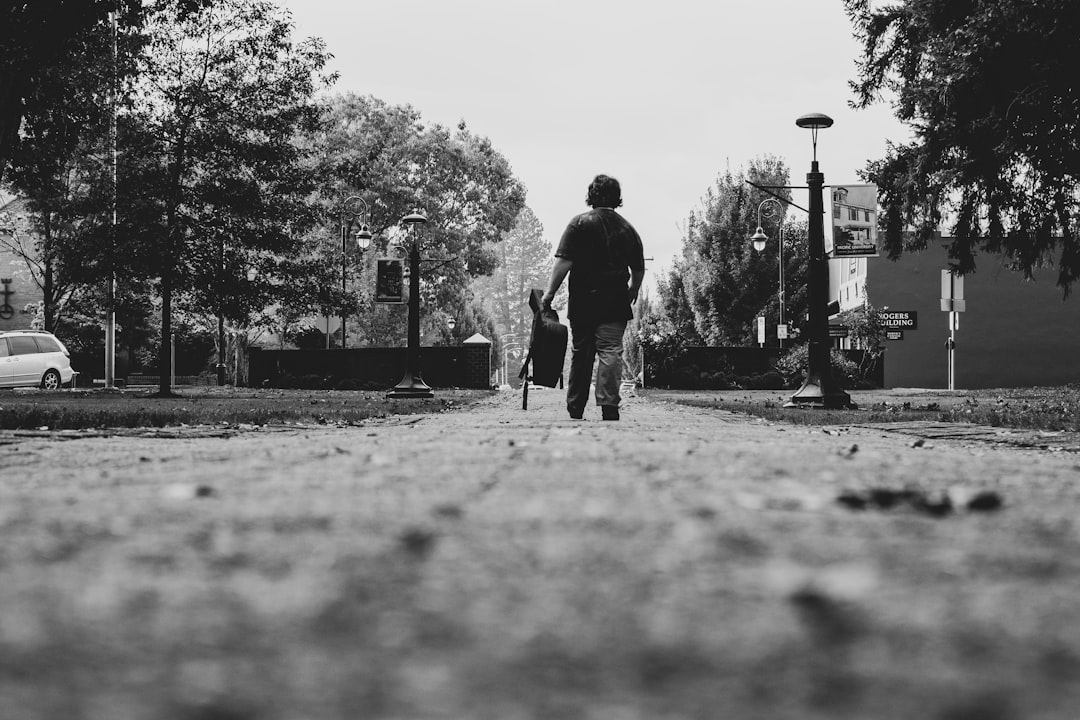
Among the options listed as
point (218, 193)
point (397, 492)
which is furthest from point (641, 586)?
point (218, 193)

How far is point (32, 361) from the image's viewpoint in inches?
1217

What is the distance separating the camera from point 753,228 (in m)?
53.6

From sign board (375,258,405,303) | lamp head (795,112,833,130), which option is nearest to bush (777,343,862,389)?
sign board (375,258,405,303)

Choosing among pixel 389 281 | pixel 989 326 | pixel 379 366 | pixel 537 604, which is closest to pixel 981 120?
pixel 389 281

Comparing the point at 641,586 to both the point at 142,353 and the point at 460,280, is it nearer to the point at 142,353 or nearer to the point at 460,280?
the point at 460,280

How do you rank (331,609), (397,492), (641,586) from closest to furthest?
(331,609)
(641,586)
(397,492)

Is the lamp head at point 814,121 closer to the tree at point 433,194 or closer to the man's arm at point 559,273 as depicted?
the man's arm at point 559,273

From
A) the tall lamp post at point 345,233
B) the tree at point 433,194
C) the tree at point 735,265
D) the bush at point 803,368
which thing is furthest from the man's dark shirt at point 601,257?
the tree at point 735,265

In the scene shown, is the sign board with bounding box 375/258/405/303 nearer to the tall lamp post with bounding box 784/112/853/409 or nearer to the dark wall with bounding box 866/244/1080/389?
the tall lamp post with bounding box 784/112/853/409

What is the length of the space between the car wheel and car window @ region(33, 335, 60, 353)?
67 cm

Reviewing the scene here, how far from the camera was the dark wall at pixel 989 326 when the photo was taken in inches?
1834

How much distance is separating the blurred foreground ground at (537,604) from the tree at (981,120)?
48.6 feet

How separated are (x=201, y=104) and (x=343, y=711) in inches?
974

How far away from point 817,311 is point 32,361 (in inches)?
951
